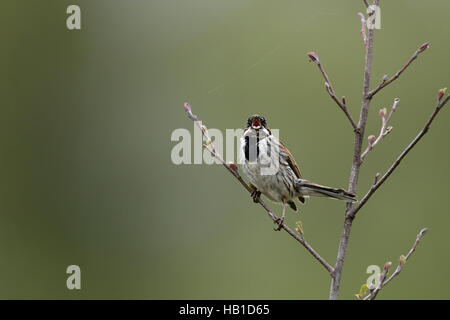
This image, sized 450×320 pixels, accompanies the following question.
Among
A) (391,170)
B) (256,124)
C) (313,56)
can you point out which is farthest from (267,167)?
(391,170)

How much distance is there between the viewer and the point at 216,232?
12203 millimetres

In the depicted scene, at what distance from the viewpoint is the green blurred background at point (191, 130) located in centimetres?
1038

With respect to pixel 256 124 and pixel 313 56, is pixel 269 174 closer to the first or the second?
pixel 256 124

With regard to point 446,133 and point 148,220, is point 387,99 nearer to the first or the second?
point 446,133

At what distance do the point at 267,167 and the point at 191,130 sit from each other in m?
4.64

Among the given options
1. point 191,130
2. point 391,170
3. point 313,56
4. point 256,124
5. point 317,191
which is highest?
point 191,130

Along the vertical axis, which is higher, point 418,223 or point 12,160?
point 12,160

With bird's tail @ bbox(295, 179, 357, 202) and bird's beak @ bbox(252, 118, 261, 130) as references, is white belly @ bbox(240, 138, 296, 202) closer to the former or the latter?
bird's tail @ bbox(295, 179, 357, 202)

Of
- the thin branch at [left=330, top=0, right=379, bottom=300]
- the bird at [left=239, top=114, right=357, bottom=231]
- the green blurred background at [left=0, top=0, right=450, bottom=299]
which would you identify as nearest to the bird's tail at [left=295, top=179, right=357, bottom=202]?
the bird at [left=239, top=114, right=357, bottom=231]

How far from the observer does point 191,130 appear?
9844mm

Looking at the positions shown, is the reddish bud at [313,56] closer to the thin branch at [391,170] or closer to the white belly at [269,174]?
the thin branch at [391,170]

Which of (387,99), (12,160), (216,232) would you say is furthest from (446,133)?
(12,160)

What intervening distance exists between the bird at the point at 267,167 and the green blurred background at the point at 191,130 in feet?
11.7
